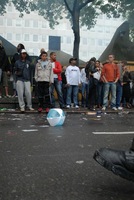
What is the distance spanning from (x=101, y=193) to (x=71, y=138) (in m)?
2.85

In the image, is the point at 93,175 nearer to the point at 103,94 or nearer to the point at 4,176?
the point at 4,176

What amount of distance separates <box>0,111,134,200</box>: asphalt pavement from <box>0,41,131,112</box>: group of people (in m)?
3.95

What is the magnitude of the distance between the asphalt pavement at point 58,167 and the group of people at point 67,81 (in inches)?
156

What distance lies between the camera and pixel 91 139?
5.72 meters

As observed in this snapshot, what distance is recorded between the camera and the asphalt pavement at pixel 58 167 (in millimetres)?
2967

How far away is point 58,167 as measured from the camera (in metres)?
3.82

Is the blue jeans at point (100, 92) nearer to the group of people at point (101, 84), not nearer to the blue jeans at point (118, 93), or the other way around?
the group of people at point (101, 84)

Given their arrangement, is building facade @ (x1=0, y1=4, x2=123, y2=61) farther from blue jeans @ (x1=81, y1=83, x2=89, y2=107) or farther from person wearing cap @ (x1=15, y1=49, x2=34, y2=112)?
person wearing cap @ (x1=15, y1=49, x2=34, y2=112)

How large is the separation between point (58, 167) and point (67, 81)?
8.11m

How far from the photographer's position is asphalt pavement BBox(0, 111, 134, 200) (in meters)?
2.97

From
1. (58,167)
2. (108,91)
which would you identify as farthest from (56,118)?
(108,91)

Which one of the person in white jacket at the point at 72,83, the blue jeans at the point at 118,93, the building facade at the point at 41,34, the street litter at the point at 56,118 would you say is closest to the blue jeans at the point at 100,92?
the blue jeans at the point at 118,93

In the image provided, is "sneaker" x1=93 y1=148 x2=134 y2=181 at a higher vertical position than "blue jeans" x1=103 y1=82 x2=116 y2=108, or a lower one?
higher

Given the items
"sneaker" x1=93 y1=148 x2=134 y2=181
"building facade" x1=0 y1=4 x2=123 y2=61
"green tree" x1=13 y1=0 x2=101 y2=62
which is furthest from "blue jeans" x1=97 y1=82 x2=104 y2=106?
"building facade" x1=0 y1=4 x2=123 y2=61
